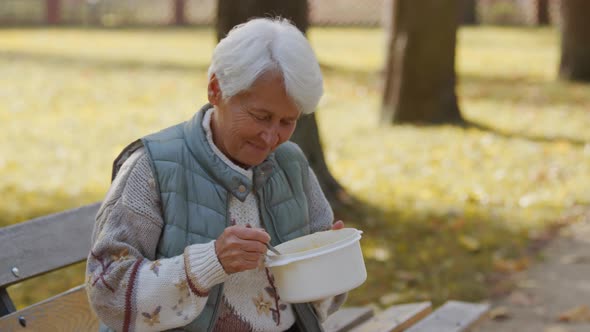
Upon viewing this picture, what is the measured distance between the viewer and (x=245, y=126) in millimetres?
2506

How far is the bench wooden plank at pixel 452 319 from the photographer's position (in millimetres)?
3602

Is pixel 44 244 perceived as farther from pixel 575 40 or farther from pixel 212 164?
pixel 575 40

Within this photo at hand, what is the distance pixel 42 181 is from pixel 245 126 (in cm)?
524

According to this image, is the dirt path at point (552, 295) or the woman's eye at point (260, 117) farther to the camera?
the dirt path at point (552, 295)

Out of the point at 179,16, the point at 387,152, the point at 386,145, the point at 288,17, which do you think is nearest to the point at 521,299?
the point at 288,17

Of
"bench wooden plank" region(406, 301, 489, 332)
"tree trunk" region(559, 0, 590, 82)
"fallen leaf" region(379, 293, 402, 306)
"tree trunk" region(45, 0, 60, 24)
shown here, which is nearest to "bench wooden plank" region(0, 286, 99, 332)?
"bench wooden plank" region(406, 301, 489, 332)

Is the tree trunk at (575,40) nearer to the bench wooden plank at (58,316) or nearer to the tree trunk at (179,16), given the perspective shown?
the bench wooden plank at (58,316)

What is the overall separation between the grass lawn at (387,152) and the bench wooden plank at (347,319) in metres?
1.28

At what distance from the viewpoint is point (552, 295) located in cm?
518

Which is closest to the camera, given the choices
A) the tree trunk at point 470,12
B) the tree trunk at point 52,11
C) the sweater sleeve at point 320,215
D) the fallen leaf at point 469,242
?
the sweater sleeve at point 320,215

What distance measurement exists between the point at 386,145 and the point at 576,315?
167 inches

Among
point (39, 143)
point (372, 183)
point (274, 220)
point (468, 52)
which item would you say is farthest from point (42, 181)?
point (468, 52)

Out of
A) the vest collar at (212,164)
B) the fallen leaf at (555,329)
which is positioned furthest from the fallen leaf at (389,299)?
the vest collar at (212,164)

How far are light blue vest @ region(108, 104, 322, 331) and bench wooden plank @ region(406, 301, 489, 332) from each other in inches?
39.1
